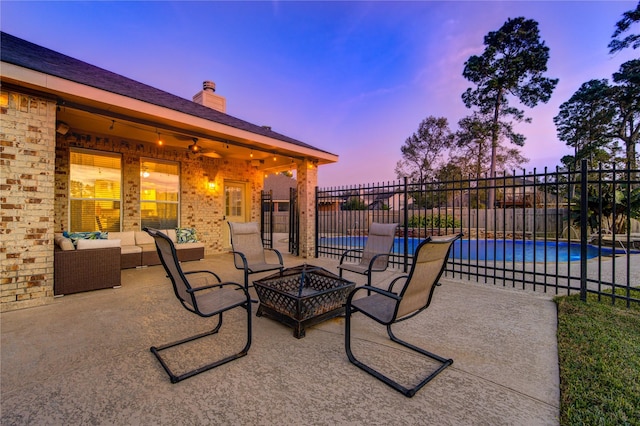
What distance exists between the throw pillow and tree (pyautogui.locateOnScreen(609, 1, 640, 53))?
23396mm

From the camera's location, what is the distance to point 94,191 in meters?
5.84

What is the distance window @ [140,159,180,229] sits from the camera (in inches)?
260

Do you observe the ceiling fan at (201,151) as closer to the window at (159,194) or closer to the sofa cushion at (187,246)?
the window at (159,194)

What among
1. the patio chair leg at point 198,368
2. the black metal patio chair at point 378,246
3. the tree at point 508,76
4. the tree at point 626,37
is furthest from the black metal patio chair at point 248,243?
the tree at point 626,37

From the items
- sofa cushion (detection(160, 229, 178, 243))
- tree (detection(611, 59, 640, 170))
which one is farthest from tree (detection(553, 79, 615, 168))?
sofa cushion (detection(160, 229, 178, 243))

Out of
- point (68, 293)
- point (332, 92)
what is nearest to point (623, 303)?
point (68, 293)

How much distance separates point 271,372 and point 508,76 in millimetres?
21344

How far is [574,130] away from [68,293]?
29546 mm

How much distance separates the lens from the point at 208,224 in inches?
306

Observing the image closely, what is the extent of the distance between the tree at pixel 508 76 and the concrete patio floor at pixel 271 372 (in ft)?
58.3

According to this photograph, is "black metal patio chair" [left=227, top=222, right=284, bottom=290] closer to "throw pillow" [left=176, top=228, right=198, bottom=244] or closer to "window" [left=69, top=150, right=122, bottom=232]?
"throw pillow" [left=176, top=228, right=198, bottom=244]

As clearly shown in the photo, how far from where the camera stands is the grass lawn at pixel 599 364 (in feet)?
5.23

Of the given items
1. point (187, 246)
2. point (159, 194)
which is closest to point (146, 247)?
point (187, 246)

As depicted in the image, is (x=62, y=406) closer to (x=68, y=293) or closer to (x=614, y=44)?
(x=68, y=293)
